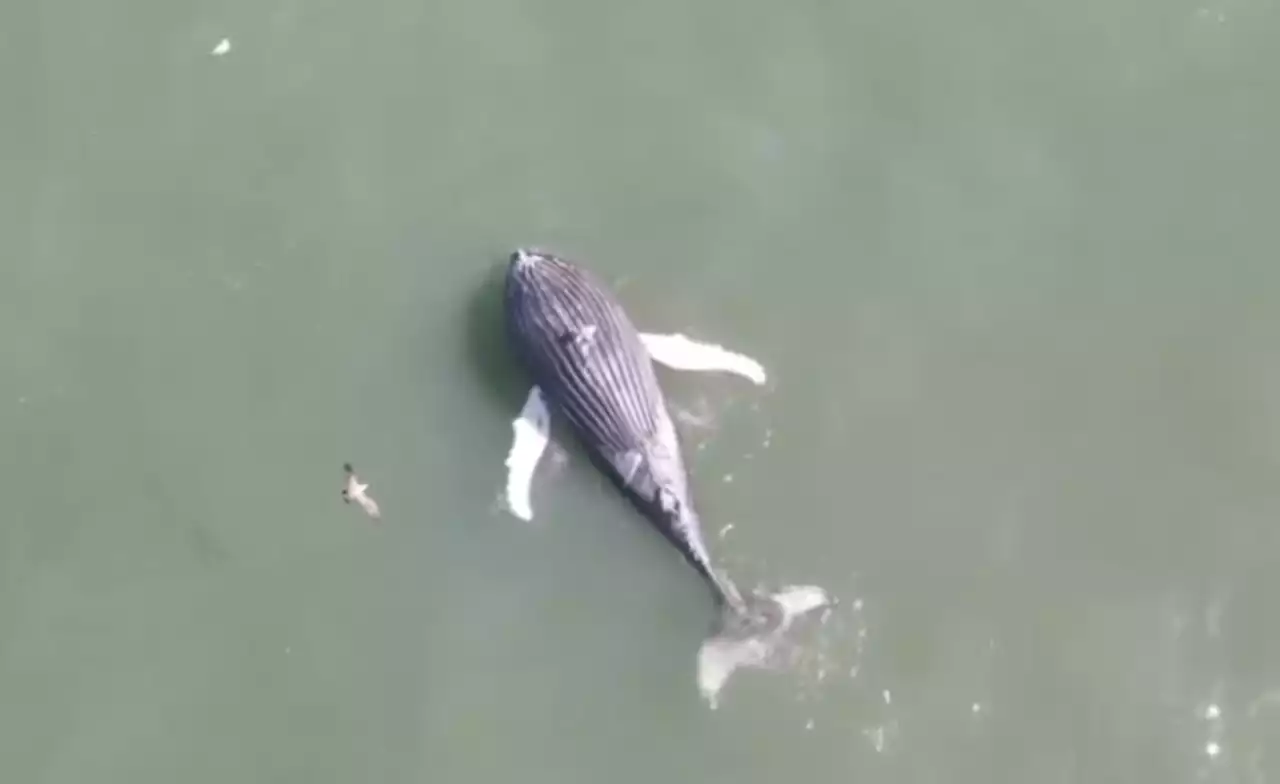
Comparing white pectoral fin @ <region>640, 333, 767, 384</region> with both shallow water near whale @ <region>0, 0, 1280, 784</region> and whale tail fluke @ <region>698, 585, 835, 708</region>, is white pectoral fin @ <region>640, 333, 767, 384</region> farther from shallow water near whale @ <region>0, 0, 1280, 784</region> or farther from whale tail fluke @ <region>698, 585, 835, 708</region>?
whale tail fluke @ <region>698, 585, 835, 708</region>

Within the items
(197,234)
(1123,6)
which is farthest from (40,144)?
(1123,6)

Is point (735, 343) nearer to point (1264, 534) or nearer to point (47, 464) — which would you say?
point (1264, 534)

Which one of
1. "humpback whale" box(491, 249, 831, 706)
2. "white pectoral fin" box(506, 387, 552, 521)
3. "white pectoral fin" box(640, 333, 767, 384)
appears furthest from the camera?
"white pectoral fin" box(640, 333, 767, 384)

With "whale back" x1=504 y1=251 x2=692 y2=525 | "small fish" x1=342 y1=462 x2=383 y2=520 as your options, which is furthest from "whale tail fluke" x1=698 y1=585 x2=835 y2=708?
"small fish" x1=342 y1=462 x2=383 y2=520

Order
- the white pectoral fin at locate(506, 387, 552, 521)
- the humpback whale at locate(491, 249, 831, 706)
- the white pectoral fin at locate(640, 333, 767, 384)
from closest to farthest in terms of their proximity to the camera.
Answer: the humpback whale at locate(491, 249, 831, 706) → the white pectoral fin at locate(506, 387, 552, 521) → the white pectoral fin at locate(640, 333, 767, 384)

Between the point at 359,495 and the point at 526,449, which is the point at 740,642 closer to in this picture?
the point at 526,449

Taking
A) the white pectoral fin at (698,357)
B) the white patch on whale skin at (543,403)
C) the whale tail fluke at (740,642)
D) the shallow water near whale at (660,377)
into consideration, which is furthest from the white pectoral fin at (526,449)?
the whale tail fluke at (740,642)

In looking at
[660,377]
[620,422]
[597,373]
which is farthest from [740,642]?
[597,373]
